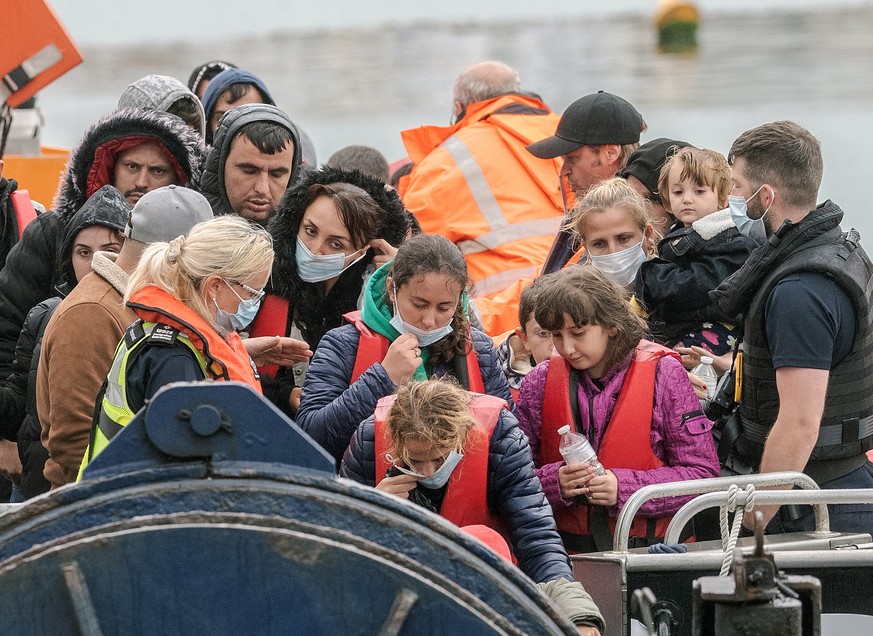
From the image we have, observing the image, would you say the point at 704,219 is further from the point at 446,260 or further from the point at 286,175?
the point at 286,175

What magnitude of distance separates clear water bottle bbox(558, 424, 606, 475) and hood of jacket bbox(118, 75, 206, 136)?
7.00 ft

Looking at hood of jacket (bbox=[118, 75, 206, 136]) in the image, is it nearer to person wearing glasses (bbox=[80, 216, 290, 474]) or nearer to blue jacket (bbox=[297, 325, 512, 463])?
blue jacket (bbox=[297, 325, 512, 463])

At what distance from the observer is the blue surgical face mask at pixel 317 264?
3.87 meters

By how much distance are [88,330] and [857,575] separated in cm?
184

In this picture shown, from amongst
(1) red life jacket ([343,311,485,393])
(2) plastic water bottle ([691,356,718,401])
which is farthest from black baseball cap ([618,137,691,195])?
(1) red life jacket ([343,311,485,393])

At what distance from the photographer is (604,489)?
3.30m

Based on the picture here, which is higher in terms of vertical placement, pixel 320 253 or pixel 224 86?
pixel 224 86

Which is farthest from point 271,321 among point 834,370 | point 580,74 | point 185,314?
point 580,74

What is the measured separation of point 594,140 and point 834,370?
5.14 ft

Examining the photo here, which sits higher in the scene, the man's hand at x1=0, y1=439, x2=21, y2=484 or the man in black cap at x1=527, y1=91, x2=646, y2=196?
the man's hand at x1=0, y1=439, x2=21, y2=484

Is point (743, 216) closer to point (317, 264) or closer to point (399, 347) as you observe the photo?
point (399, 347)

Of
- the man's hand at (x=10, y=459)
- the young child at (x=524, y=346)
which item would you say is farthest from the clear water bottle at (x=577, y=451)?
the man's hand at (x=10, y=459)

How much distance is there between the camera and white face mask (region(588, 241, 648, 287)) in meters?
4.00

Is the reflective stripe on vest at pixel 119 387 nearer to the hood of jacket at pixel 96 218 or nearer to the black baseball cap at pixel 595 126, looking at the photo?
the hood of jacket at pixel 96 218
